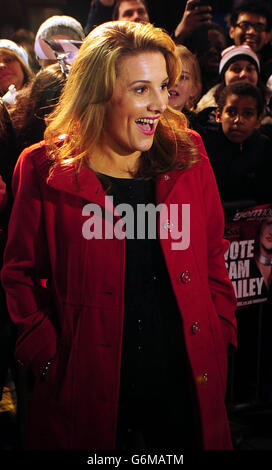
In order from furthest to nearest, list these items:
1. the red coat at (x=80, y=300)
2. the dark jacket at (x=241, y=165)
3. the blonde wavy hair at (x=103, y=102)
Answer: the dark jacket at (x=241, y=165), the red coat at (x=80, y=300), the blonde wavy hair at (x=103, y=102)

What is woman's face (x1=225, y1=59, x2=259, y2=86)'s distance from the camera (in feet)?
11.2

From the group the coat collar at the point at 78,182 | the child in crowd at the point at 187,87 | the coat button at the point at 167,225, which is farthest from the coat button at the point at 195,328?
the child in crowd at the point at 187,87

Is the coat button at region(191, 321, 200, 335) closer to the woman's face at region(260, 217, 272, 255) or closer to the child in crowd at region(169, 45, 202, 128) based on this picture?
the woman's face at region(260, 217, 272, 255)

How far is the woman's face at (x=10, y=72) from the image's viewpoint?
318 centimetres

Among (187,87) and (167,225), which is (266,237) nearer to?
(187,87)

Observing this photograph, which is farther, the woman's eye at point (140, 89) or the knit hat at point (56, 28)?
the knit hat at point (56, 28)

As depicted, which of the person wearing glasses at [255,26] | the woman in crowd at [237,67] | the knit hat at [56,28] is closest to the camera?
the knit hat at [56,28]

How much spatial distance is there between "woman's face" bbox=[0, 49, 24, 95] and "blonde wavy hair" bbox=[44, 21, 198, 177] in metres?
1.37

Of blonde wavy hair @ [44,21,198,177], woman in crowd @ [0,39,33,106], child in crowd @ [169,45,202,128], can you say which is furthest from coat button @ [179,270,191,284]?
woman in crowd @ [0,39,33,106]

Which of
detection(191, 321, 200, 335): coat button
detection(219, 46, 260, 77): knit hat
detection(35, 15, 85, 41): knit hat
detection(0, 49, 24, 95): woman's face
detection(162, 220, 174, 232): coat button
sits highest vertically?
detection(219, 46, 260, 77): knit hat

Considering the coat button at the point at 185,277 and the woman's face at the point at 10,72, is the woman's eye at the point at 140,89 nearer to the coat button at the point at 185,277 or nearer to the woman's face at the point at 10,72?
the coat button at the point at 185,277

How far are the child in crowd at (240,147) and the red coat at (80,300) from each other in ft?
3.21

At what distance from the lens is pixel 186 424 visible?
208 centimetres

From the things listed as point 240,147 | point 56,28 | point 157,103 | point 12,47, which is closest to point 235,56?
point 240,147
